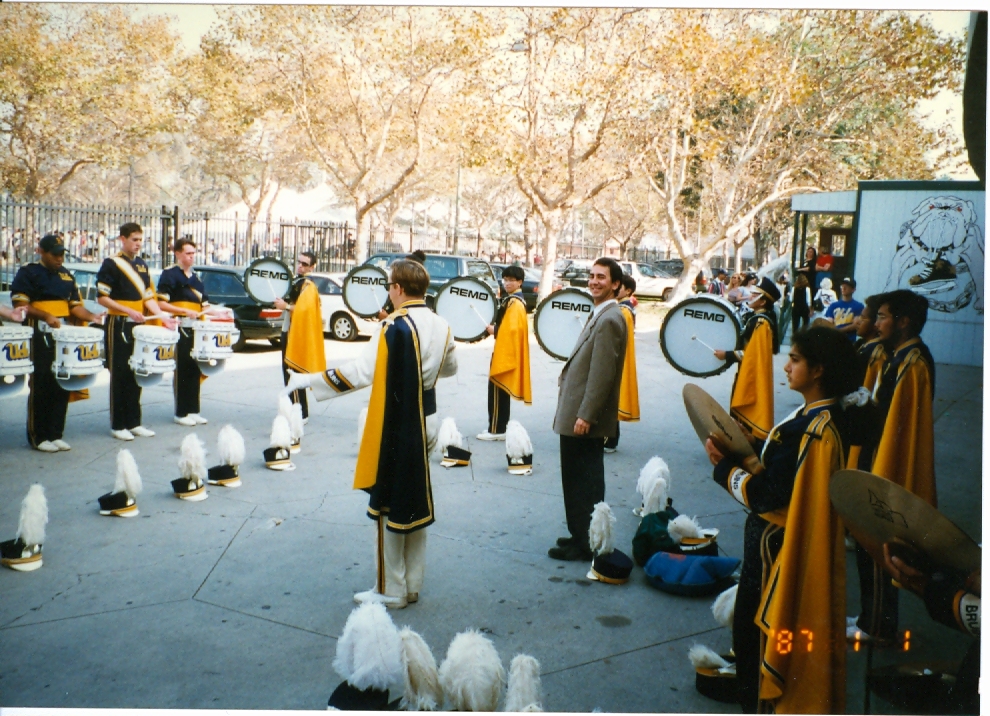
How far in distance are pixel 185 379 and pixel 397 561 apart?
13.8ft

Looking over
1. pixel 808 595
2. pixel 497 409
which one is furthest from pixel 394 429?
pixel 497 409

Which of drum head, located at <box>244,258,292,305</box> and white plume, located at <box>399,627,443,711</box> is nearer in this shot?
white plume, located at <box>399,627,443,711</box>

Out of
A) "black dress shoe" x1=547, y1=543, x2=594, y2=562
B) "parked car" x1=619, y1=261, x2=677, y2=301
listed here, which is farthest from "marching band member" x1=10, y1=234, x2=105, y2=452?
"parked car" x1=619, y1=261, x2=677, y2=301

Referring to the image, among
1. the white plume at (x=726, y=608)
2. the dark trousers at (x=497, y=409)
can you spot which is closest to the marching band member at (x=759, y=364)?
the dark trousers at (x=497, y=409)

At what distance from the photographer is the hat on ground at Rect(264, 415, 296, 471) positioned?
584cm

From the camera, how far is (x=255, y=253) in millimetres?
8273

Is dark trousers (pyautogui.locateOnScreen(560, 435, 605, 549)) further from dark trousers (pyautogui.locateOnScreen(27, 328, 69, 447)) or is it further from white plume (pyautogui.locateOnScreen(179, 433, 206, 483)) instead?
dark trousers (pyautogui.locateOnScreen(27, 328, 69, 447))

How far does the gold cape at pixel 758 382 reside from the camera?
5.82m

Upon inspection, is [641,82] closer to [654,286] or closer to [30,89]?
[654,286]

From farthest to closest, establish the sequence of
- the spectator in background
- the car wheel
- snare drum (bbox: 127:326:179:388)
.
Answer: the car wheel < snare drum (bbox: 127:326:179:388) < the spectator in background

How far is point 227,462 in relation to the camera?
539cm

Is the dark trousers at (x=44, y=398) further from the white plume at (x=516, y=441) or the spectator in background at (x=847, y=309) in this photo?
the spectator in background at (x=847, y=309)

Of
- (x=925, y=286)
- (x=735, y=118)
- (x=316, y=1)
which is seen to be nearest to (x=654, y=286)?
(x=735, y=118)

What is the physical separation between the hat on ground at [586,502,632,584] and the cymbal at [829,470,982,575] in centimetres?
169
